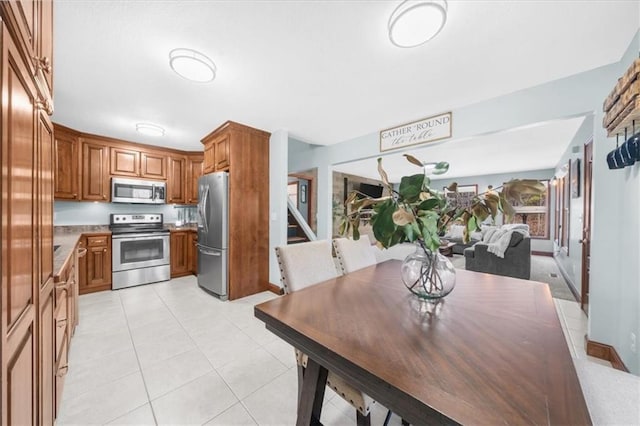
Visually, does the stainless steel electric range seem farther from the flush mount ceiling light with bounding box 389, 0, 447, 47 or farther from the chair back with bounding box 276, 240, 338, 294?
the flush mount ceiling light with bounding box 389, 0, 447, 47

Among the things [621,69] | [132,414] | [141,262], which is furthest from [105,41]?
[621,69]

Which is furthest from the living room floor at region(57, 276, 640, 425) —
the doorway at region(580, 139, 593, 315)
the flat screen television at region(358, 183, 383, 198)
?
the flat screen television at region(358, 183, 383, 198)

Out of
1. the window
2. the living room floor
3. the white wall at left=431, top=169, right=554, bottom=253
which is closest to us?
the living room floor

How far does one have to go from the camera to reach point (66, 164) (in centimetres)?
330

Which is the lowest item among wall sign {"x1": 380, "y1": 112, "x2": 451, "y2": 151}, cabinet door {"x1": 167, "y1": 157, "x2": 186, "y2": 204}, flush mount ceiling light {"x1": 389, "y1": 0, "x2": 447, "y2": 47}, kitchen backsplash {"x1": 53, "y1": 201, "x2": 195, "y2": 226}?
kitchen backsplash {"x1": 53, "y1": 201, "x2": 195, "y2": 226}

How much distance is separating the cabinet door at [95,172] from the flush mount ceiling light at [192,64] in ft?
9.03

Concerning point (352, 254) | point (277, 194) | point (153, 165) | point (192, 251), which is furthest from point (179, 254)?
point (352, 254)

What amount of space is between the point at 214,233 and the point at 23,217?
103 inches

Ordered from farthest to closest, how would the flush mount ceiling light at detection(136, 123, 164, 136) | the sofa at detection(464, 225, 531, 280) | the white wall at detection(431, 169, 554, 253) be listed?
the white wall at detection(431, 169, 554, 253), the sofa at detection(464, 225, 531, 280), the flush mount ceiling light at detection(136, 123, 164, 136)

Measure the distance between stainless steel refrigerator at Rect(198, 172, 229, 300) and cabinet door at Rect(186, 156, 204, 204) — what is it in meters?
1.05

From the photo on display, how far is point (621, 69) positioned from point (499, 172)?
6352 millimetres

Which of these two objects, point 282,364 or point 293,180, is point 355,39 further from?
point 293,180

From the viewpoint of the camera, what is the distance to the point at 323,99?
8.16ft

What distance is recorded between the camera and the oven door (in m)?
3.49
